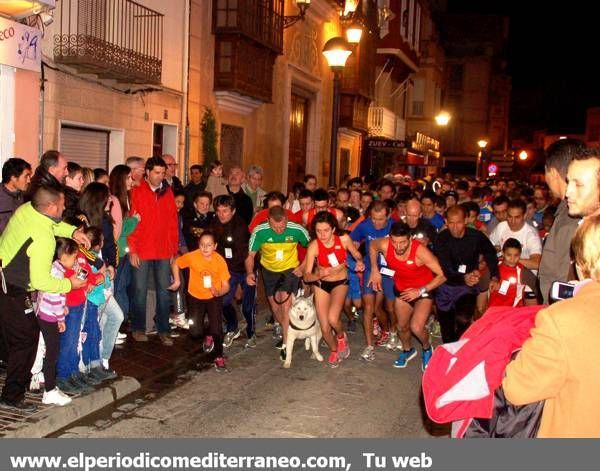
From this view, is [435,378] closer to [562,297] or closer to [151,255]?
[562,297]

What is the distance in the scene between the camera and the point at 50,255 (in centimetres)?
613

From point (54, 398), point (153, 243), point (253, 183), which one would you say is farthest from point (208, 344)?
point (253, 183)

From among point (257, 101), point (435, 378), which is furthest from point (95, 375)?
point (257, 101)

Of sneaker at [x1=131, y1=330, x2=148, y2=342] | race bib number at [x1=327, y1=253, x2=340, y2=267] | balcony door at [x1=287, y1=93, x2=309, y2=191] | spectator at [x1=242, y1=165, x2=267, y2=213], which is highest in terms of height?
balcony door at [x1=287, y1=93, x2=309, y2=191]

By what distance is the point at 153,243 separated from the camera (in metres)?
8.91

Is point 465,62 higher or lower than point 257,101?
higher

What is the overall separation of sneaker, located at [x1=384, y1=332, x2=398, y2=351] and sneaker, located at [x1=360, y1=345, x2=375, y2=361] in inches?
21.1

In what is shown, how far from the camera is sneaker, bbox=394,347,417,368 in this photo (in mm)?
8688

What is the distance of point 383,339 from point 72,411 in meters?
4.62

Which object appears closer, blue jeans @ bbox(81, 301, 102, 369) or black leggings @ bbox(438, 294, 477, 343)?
blue jeans @ bbox(81, 301, 102, 369)

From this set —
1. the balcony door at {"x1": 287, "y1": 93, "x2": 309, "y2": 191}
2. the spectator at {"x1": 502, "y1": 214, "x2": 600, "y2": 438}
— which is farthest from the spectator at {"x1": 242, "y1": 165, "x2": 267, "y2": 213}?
the balcony door at {"x1": 287, "y1": 93, "x2": 309, "y2": 191}

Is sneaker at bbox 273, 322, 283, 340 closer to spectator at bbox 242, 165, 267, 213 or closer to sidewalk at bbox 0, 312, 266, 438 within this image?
sidewalk at bbox 0, 312, 266, 438

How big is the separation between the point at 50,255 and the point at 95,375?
1.66m

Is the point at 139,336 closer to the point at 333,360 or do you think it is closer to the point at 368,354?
the point at 333,360
